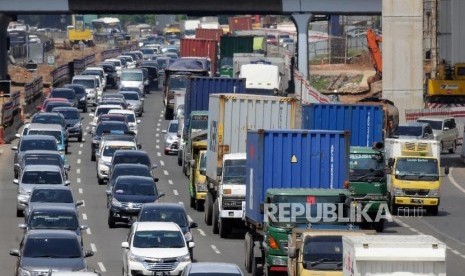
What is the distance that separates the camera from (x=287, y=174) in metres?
36.8

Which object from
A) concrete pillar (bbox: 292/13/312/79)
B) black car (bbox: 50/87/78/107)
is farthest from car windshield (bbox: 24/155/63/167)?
concrete pillar (bbox: 292/13/312/79)

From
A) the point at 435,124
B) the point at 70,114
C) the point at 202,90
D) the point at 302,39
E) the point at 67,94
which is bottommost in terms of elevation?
the point at 435,124

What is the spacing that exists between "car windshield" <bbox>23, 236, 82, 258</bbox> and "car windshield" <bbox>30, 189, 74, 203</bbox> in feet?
34.6

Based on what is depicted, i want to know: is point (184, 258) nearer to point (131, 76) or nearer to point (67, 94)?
point (67, 94)

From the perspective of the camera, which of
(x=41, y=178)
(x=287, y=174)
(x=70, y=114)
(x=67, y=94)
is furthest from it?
(x=67, y=94)

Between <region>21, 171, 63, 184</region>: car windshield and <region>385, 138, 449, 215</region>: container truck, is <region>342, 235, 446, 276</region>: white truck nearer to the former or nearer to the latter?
<region>385, 138, 449, 215</region>: container truck

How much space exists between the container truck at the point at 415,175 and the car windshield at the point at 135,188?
7967 millimetres

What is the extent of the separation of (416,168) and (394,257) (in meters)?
25.4

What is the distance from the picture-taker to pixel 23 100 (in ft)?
294

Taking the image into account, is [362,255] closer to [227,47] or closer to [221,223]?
[221,223]

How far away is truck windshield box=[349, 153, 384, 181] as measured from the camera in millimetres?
44562

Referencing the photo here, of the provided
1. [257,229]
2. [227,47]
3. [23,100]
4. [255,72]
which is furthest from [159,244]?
[227,47]

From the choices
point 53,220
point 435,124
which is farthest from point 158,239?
point 435,124

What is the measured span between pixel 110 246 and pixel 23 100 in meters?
49.6
